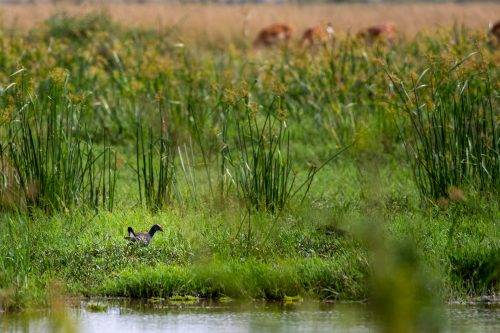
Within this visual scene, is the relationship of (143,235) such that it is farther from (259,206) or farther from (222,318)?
(222,318)

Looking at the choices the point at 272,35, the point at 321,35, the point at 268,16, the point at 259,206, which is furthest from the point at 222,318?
the point at 268,16

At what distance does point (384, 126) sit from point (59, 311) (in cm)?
519

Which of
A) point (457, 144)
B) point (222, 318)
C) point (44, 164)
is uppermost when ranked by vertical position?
point (457, 144)

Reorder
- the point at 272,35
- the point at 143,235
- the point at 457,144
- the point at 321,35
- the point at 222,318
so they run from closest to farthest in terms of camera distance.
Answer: the point at 222,318 < the point at 143,235 < the point at 457,144 < the point at 321,35 < the point at 272,35

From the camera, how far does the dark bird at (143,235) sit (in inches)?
277

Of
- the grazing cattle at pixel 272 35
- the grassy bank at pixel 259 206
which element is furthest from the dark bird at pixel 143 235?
the grazing cattle at pixel 272 35

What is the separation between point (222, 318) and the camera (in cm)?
598

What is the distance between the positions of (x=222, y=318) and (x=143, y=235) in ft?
4.07

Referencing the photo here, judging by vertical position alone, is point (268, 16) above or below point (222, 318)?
below

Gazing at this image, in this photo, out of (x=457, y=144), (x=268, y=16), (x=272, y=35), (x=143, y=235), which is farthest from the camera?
(x=268, y=16)

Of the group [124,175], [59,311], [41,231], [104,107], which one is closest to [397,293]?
[59,311]

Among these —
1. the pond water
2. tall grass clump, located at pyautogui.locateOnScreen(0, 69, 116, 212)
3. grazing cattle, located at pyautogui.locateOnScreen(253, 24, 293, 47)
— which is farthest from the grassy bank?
grazing cattle, located at pyautogui.locateOnScreen(253, 24, 293, 47)

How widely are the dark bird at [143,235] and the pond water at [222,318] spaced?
67 cm

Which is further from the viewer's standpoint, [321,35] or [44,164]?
[321,35]
